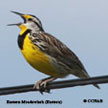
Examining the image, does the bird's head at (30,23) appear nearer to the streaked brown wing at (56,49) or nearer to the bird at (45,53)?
the bird at (45,53)

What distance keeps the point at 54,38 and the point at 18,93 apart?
1959 mm

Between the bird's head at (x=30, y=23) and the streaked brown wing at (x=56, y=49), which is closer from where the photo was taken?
the streaked brown wing at (x=56, y=49)

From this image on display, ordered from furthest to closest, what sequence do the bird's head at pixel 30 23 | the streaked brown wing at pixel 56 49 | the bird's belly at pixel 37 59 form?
the bird's head at pixel 30 23
the streaked brown wing at pixel 56 49
the bird's belly at pixel 37 59

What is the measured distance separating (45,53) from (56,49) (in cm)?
25

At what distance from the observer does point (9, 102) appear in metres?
6.19

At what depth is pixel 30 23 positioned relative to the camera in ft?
21.3

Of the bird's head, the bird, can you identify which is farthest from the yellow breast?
the bird's head

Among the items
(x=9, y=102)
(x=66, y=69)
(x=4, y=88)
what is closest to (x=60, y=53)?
(x=66, y=69)

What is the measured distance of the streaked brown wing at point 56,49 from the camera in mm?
6152

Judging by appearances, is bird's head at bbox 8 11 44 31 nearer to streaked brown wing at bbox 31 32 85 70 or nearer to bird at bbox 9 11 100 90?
bird at bbox 9 11 100 90

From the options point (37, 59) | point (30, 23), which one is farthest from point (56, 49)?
point (30, 23)

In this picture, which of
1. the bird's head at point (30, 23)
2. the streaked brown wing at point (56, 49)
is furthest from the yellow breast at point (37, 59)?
the bird's head at point (30, 23)

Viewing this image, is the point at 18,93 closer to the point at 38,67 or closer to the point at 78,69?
the point at 38,67

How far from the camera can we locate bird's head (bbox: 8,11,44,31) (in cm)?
640
